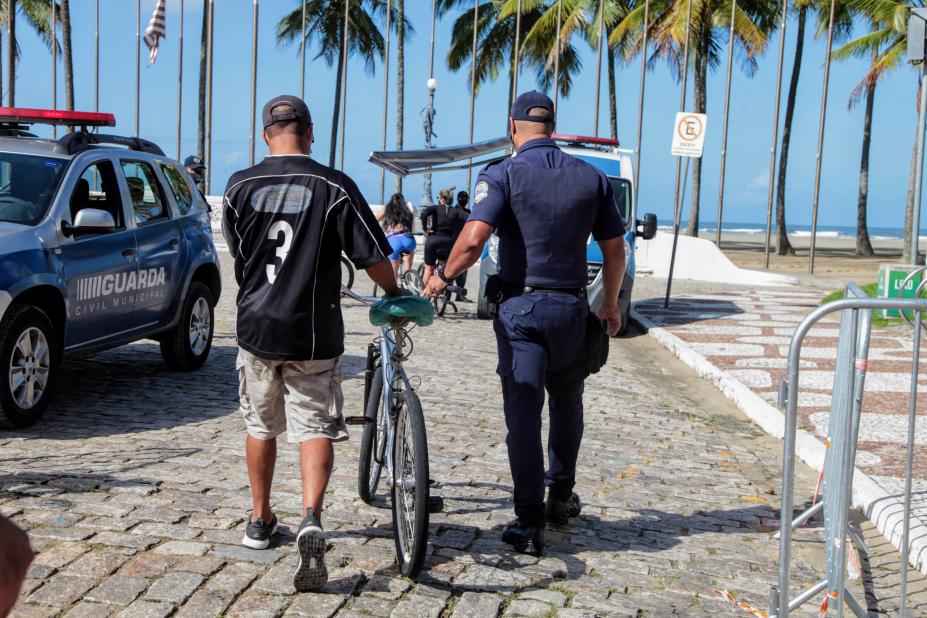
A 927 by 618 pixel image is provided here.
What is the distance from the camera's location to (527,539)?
473cm

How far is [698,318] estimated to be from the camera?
53.7 feet

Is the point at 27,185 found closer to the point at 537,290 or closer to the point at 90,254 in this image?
the point at 90,254

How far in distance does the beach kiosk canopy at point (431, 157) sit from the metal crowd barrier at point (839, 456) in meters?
13.0

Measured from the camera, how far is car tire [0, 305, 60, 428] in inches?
259

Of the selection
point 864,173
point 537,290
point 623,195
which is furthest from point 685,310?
point 864,173

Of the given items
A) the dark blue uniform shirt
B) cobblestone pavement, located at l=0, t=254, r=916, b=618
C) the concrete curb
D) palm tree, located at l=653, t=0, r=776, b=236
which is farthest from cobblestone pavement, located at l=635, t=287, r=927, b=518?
palm tree, located at l=653, t=0, r=776, b=236

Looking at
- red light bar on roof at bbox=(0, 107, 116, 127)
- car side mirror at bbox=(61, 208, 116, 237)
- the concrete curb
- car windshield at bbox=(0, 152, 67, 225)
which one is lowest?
the concrete curb

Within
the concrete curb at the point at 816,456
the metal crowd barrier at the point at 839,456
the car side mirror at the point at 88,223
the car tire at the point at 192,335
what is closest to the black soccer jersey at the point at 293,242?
the metal crowd barrier at the point at 839,456

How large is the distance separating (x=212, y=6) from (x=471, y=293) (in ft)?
55.9

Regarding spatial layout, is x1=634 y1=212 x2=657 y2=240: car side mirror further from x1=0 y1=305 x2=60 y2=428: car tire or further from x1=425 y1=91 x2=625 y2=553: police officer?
x1=425 y1=91 x2=625 y2=553: police officer

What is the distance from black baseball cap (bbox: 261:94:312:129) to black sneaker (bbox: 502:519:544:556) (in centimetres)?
200

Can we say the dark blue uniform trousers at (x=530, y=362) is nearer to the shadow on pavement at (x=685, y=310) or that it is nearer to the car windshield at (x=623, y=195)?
the shadow on pavement at (x=685, y=310)

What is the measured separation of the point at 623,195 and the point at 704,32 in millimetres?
21017

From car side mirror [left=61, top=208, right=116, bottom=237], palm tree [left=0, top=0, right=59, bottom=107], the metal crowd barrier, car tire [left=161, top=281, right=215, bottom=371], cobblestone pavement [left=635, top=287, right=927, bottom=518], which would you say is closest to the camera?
the metal crowd barrier
